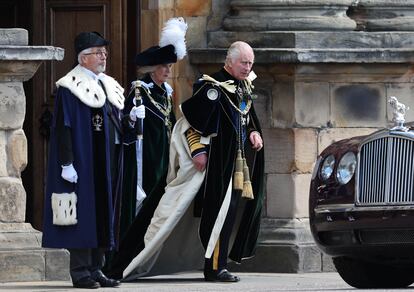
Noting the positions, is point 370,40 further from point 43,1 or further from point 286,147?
point 43,1

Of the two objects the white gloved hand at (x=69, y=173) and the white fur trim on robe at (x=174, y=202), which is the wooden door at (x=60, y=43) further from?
the white gloved hand at (x=69, y=173)

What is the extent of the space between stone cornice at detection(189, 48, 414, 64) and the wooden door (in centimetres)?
107

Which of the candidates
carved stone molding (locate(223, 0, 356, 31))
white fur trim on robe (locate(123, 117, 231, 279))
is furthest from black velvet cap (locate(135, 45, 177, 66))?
carved stone molding (locate(223, 0, 356, 31))

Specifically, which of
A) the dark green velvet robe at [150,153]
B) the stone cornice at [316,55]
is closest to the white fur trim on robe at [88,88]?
the dark green velvet robe at [150,153]

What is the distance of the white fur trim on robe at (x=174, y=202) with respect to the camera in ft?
52.7

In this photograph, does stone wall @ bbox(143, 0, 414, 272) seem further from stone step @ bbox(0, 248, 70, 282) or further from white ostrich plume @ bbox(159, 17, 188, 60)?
stone step @ bbox(0, 248, 70, 282)

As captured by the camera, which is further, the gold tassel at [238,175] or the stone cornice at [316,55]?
the stone cornice at [316,55]

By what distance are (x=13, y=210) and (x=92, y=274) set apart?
3.01 ft

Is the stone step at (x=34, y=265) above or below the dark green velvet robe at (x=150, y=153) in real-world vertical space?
below

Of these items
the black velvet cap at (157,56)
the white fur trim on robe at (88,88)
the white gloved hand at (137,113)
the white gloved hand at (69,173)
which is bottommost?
the white gloved hand at (69,173)

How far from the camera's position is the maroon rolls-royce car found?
47.0 ft

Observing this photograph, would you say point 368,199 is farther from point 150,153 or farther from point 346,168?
point 150,153

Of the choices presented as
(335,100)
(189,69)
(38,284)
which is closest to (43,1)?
(189,69)

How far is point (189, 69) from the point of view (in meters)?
17.9
